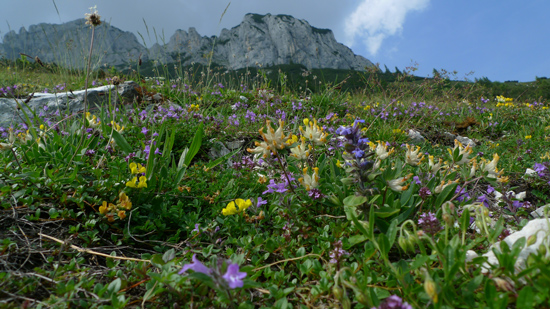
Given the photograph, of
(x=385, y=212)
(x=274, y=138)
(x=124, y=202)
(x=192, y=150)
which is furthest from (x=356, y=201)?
(x=192, y=150)

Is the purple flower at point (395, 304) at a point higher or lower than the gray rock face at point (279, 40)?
lower

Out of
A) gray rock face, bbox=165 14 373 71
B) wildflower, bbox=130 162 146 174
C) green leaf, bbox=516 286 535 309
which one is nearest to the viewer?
green leaf, bbox=516 286 535 309

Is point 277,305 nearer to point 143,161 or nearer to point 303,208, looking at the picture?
point 303,208

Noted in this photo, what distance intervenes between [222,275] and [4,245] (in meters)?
1.24

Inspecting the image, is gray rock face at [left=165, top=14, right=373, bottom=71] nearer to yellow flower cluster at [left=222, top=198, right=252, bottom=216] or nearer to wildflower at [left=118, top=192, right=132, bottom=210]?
wildflower at [left=118, top=192, right=132, bottom=210]

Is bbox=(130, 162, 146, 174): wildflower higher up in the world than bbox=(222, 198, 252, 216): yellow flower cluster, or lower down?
higher up

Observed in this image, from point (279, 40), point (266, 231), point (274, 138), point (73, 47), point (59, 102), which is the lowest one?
point (266, 231)

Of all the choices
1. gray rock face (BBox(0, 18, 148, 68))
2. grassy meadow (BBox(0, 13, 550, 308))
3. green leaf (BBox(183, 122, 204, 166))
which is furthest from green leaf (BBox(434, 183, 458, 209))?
gray rock face (BBox(0, 18, 148, 68))

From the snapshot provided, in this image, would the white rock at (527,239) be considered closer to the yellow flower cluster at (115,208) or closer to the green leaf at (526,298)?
the green leaf at (526,298)

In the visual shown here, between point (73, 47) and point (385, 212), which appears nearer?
point (385, 212)

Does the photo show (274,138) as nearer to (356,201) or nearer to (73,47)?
(356,201)

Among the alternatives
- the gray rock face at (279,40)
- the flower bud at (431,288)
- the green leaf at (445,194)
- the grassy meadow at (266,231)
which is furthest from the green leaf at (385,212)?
the gray rock face at (279,40)

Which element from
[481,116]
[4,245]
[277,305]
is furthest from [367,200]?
[481,116]

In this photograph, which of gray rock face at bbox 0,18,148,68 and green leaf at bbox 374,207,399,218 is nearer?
green leaf at bbox 374,207,399,218
